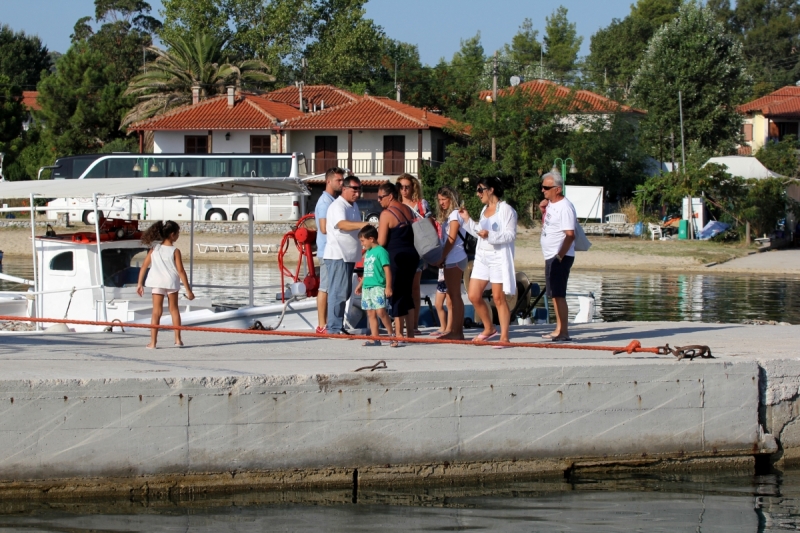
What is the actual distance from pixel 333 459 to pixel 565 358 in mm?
2275

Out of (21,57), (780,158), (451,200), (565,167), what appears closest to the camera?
(451,200)

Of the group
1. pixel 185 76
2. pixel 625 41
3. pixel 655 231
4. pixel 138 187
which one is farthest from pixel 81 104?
Answer: pixel 625 41

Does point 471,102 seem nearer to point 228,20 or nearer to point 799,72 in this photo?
point 228,20

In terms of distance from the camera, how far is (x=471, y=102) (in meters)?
59.7

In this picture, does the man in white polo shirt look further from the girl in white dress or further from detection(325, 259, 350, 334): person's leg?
the girl in white dress

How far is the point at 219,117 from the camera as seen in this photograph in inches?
2062

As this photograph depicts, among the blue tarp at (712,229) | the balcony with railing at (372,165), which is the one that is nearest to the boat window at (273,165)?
the balcony with railing at (372,165)

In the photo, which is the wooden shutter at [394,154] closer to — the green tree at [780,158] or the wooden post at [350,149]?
the wooden post at [350,149]

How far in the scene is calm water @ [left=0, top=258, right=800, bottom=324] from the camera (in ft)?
61.8

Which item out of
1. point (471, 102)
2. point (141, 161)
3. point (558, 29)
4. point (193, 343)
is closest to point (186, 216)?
point (141, 161)

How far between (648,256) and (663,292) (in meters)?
9.64

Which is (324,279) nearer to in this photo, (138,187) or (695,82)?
(138,187)

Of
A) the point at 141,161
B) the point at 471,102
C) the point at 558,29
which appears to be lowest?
the point at 141,161

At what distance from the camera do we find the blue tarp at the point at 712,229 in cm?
3794
